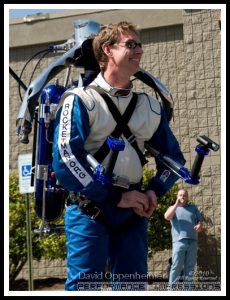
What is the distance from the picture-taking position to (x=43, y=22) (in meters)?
13.7

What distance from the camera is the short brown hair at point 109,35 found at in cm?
405

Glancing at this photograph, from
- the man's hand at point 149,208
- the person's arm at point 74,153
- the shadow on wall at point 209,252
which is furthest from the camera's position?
the shadow on wall at point 209,252

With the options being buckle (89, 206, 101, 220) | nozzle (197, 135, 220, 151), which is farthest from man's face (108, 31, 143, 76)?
buckle (89, 206, 101, 220)

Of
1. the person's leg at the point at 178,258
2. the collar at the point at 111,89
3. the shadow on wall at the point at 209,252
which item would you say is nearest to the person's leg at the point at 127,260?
the collar at the point at 111,89

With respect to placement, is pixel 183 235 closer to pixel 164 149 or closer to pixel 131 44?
pixel 164 149

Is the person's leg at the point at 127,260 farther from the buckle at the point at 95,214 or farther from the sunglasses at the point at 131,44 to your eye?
the sunglasses at the point at 131,44

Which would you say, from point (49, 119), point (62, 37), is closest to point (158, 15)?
point (62, 37)

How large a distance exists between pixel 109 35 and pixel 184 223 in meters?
5.87

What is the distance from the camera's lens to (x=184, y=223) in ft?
31.3

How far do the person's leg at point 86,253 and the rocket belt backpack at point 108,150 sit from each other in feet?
0.15

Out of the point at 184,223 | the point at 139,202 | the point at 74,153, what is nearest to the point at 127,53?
the point at 74,153

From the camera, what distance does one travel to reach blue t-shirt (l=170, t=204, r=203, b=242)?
9.37 meters

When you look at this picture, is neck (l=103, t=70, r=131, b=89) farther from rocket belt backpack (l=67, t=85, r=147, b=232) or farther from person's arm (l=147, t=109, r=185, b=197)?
person's arm (l=147, t=109, r=185, b=197)

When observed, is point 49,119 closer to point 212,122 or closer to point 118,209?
point 118,209
